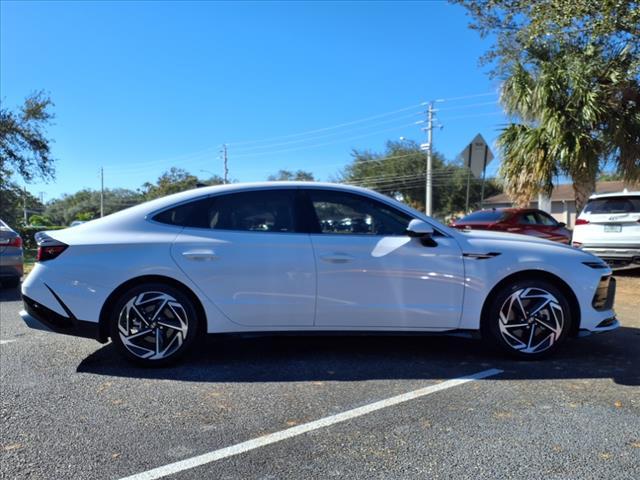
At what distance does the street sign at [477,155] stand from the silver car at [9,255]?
8.46m

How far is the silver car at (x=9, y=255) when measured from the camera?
8.34m

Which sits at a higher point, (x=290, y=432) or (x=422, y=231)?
(x=422, y=231)

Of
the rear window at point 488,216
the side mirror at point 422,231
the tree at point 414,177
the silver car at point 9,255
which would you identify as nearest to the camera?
the side mirror at point 422,231

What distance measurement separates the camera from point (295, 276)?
4402mm

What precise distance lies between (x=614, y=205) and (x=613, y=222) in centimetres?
37

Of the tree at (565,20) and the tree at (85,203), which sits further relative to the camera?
the tree at (85,203)

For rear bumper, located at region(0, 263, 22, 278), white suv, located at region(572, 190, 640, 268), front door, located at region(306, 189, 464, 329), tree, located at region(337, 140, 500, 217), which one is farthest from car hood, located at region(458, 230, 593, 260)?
tree, located at region(337, 140, 500, 217)

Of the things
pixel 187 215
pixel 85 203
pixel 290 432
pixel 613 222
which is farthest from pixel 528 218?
pixel 85 203

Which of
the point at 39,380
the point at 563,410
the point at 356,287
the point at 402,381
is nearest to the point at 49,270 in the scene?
→ the point at 39,380

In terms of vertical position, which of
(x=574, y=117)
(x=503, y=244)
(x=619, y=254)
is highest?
(x=574, y=117)

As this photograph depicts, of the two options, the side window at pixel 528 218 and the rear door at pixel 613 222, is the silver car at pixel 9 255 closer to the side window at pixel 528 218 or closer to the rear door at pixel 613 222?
the rear door at pixel 613 222

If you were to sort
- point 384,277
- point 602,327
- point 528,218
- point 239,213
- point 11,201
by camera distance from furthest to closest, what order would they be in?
point 11,201 < point 528,218 < point 602,327 < point 239,213 < point 384,277

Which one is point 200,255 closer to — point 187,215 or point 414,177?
point 187,215

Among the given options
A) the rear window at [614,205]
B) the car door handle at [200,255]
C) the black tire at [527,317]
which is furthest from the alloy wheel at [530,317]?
the rear window at [614,205]
